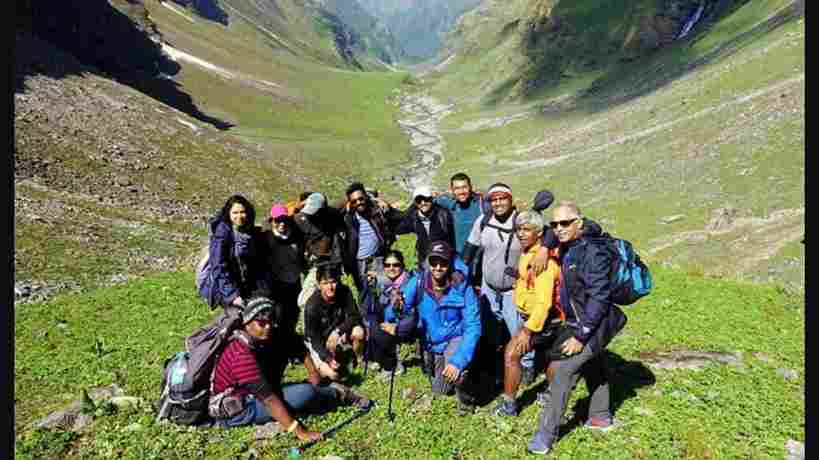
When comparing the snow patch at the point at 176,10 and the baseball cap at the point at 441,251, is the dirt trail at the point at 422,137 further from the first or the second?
the snow patch at the point at 176,10

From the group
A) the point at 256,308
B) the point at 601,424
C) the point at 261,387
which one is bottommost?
the point at 601,424

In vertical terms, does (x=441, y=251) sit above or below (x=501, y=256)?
above

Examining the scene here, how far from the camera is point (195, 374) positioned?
8.26 m

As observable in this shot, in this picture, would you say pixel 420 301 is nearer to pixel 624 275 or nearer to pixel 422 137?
pixel 624 275

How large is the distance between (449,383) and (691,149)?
127 ft

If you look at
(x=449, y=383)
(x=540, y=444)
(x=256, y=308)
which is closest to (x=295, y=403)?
(x=256, y=308)

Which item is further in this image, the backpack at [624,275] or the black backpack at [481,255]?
the black backpack at [481,255]

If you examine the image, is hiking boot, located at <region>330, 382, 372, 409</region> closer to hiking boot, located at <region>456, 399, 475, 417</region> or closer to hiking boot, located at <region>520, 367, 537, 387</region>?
hiking boot, located at <region>456, 399, 475, 417</region>

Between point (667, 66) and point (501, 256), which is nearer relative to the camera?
point (501, 256)

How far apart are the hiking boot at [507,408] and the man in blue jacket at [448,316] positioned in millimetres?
508

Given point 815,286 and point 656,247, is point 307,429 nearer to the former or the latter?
point 815,286

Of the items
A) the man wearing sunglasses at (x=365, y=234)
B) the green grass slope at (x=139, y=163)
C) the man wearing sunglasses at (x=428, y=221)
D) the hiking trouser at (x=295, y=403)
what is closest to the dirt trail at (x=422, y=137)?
the green grass slope at (x=139, y=163)

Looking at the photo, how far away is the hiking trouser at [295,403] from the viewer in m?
8.90

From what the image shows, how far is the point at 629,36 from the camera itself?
99500 mm
